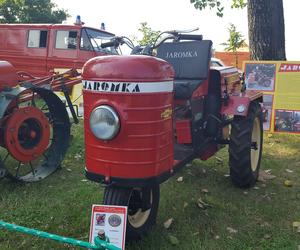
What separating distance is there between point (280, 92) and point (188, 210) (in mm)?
4085

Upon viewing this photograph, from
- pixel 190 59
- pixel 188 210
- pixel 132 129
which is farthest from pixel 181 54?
pixel 132 129

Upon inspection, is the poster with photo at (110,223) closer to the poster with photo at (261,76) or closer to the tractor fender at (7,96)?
the tractor fender at (7,96)

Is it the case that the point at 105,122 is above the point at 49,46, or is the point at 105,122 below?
below

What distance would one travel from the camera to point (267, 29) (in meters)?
7.50

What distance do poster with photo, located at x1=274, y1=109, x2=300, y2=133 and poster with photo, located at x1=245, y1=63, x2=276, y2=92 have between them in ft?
1.58

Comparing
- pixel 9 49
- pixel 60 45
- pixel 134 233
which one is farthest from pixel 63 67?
pixel 134 233

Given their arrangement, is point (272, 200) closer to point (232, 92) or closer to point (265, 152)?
point (232, 92)

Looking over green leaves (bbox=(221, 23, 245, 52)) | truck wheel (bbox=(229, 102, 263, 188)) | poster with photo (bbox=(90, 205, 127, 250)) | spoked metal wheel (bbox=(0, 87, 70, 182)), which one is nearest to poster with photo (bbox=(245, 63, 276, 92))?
truck wheel (bbox=(229, 102, 263, 188))

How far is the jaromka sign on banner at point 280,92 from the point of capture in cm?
686

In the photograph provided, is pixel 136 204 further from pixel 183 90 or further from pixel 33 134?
pixel 33 134

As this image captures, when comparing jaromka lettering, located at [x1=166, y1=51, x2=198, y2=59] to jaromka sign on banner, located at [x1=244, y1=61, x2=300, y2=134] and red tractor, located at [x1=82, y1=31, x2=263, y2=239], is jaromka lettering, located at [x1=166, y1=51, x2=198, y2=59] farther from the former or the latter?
jaromka sign on banner, located at [x1=244, y1=61, x2=300, y2=134]

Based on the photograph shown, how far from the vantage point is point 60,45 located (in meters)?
10.9

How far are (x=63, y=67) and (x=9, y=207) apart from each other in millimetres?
7506

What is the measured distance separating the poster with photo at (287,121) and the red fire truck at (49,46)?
17.6 feet
